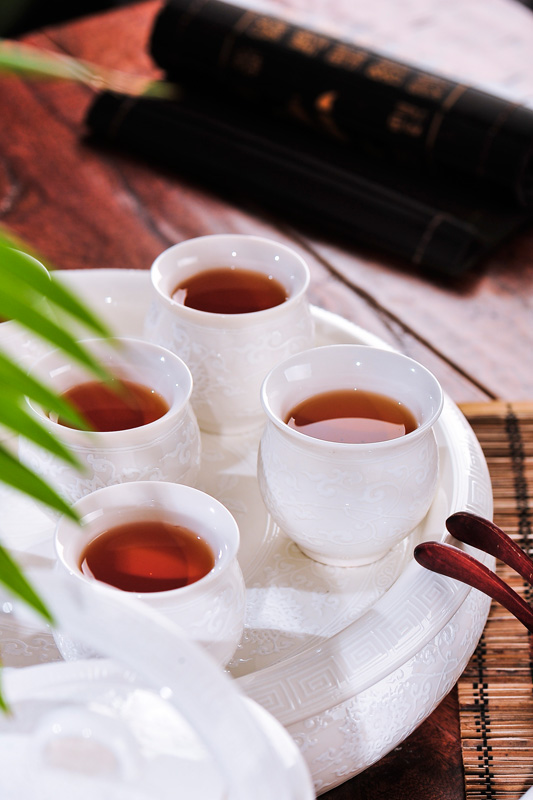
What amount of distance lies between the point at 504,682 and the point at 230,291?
15.0 inches

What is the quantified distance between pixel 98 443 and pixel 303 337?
0.71ft

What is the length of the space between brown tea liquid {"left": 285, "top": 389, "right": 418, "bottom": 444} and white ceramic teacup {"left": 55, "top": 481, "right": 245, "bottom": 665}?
117mm

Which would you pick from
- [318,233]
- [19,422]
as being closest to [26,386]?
[19,422]

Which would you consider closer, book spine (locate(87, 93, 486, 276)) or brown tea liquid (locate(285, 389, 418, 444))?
brown tea liquid (locate(285, 389, 418, 444))

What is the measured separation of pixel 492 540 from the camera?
59 cm

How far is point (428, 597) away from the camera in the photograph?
57cm

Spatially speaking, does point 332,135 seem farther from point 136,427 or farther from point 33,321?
point 33,321

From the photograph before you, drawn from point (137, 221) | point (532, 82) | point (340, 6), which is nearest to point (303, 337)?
point (137, 221)

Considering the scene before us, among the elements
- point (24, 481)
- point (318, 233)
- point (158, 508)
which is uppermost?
A: point (24, 481)

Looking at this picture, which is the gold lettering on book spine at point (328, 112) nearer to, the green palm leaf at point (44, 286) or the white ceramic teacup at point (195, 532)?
the white ceramic teacup at point (195, 532)

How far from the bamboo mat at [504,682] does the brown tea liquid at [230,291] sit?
260mm

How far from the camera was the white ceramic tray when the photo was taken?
1.67ft

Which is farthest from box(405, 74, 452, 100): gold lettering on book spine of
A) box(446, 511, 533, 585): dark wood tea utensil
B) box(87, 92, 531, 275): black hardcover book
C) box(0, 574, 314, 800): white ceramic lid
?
box(0, 574, 314, 800): white ceramic lid

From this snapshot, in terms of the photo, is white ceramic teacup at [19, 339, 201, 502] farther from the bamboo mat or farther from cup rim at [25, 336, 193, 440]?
the bamboo mat
